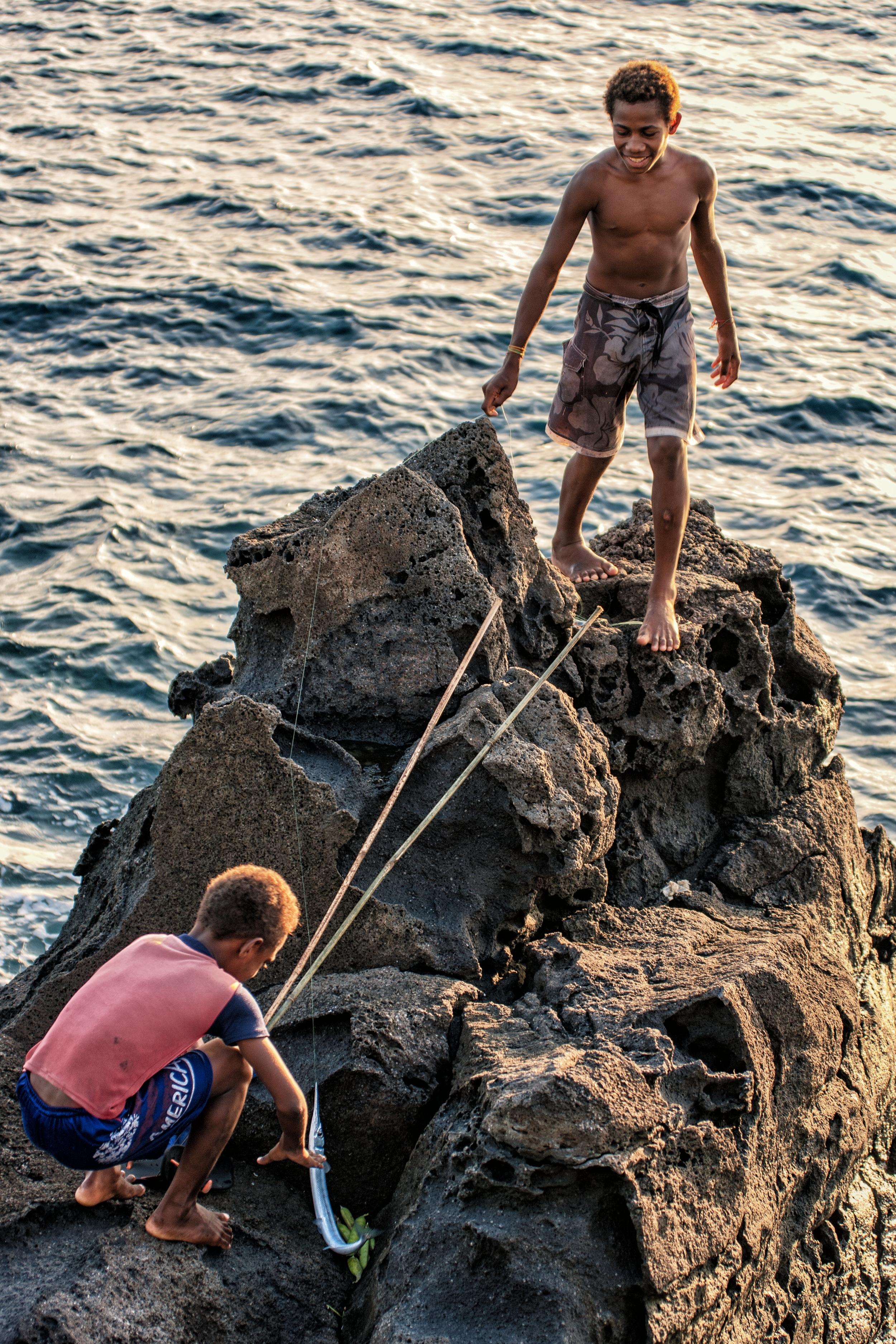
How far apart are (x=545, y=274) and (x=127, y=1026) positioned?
10.7 ft

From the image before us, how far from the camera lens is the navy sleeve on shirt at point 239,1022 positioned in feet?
10.4

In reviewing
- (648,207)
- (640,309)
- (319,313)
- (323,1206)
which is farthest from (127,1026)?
(319,313)

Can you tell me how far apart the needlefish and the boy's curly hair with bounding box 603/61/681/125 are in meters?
3.50

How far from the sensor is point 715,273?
5.21m

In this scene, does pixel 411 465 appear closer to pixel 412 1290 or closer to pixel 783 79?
pixel 412 1290

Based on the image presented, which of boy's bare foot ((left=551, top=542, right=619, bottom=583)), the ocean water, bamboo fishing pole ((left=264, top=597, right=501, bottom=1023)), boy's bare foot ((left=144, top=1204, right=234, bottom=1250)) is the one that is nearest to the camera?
boy's bare foot ((left=144, top=1204, right=234, bottom=1250))

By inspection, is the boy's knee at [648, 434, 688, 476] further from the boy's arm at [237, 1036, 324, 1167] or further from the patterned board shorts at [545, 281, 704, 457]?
the boy's arm at [237, 1036, 324, 1167]

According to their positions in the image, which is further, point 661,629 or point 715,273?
point 715,273

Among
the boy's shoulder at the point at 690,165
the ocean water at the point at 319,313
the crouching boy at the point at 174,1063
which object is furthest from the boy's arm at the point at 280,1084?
the ocean water at the point at 319,313

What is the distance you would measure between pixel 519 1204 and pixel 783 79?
70.1ft

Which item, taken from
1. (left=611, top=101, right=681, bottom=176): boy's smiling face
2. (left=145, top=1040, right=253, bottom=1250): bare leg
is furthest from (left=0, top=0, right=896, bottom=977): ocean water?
(left=611, top=101, right=681, bottom=176): boy's smiling face

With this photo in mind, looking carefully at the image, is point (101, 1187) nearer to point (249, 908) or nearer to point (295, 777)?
point (249, 908)

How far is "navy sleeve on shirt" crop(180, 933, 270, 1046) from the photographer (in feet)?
10.4

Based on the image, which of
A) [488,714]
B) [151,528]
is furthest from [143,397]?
[488,714]
